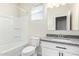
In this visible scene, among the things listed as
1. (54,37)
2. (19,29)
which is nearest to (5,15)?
(19,29)

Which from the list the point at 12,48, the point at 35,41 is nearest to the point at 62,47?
the point at 35,41

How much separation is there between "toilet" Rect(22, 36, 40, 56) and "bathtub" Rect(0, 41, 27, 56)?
0.25 feet

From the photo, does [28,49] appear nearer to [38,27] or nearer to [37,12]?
[38,27]

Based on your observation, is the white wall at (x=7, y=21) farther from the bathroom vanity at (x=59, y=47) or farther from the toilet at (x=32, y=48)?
the bathroom vanity at (x=59, y=47)

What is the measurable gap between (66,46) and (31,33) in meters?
0.61

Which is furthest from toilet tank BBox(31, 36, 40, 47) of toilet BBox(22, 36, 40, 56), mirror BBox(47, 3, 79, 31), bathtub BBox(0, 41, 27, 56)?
mirror BBox(47, 3, 79, 31)

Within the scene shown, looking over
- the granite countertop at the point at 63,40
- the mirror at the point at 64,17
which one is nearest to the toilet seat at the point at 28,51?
the granite countertop at the point at 63,40

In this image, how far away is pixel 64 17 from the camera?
6.37 ft

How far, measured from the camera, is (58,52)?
190 cm

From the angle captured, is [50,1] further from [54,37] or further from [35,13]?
[54,37]

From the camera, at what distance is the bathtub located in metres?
1.96

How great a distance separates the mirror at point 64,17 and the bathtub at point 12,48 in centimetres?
56

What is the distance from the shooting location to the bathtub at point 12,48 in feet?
6.42

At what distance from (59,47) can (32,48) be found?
1.46ft
